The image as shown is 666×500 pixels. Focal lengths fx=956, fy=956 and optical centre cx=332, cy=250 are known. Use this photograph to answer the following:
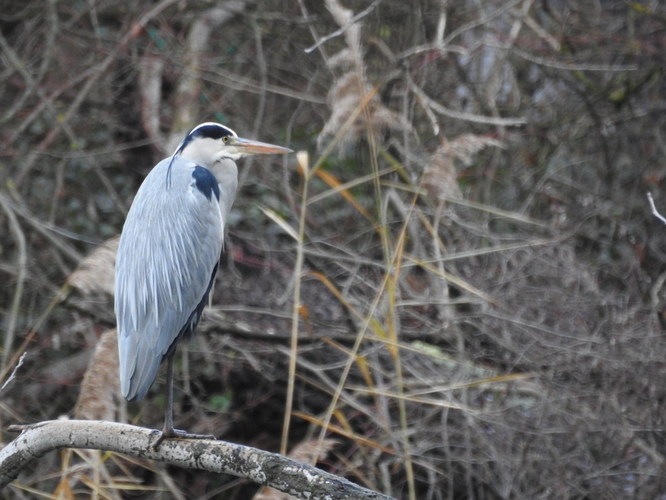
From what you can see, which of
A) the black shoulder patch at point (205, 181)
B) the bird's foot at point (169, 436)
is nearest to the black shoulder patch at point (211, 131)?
the black shoulder patch at point (205, 181)

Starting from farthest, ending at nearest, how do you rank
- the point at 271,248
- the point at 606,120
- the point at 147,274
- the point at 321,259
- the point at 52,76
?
the point at 606,120 → the point at 52,76 → the point at 271,248 → the point at 321,259 → the point at 147,274

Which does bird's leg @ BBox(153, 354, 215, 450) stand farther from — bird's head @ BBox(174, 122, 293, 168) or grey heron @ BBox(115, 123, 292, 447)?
bird's head @ BBox(174, 122, 293, 168)

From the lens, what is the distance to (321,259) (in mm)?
4117

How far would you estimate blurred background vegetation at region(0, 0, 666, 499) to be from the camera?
3.41 m

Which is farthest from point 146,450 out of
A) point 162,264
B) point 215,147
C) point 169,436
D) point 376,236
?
point 376,236

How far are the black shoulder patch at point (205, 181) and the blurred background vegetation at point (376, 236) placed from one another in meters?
0.23

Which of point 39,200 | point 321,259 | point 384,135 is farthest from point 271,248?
point 39,200

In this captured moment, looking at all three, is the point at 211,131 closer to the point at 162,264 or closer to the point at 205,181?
the point at 205,181

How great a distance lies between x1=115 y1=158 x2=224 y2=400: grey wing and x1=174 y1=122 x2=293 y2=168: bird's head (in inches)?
4.7

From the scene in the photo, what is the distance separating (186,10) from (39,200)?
1.24 meters

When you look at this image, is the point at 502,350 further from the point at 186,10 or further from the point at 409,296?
the point at 186,10

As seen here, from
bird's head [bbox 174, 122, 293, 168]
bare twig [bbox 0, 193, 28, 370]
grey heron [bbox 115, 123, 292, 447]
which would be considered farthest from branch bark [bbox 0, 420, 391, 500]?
bare twig [bbox 0, 193, 28, 370]

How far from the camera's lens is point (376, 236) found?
4.21 meters

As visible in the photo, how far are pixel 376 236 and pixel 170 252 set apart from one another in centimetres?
160
